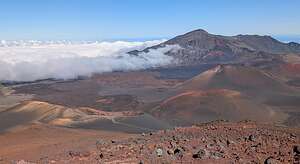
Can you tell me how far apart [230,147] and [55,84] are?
142702mm

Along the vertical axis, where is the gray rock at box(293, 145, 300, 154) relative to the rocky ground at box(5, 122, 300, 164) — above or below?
above

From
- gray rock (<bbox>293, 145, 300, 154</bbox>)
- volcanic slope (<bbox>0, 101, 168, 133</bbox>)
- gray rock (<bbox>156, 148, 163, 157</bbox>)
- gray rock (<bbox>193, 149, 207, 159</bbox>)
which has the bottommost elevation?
volcanic slope (<bbox>0, 101, 168, 133</bbox>)

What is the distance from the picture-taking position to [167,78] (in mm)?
155500

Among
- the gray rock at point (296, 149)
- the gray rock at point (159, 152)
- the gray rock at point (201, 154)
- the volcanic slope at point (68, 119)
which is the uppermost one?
the gray rock at point (296, 149)

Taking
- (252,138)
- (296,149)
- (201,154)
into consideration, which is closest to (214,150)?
(201,154)

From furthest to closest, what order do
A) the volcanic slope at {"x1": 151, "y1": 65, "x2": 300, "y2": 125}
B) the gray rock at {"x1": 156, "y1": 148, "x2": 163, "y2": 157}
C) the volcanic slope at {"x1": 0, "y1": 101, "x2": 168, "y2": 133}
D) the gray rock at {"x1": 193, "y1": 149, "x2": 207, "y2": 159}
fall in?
the volcanic slope at {"x1": 151, "y1": 65, "x2": 300, "y2": 125}
the volcanic slope at {"x1": 0, "y1": 101, "x2": 168, "y2": 133}
the gray rock at {"x1": 156, "y1": 148, "x2": 163, "y2": 157}
the gray rock at {"x1": 193, "y1": 149, "x2": 207, "y2": 159}

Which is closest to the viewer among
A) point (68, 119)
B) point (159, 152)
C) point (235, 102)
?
point (159, 152)

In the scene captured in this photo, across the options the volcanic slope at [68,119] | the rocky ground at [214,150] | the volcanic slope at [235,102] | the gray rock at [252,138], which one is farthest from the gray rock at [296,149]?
the volcanic slope at [235,102]

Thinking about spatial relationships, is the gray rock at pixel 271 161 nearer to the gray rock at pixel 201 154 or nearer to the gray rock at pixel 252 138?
the gray rock at pixel 201 154

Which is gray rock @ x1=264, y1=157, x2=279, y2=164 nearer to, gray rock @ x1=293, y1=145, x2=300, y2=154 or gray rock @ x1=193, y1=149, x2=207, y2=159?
gray rock @ x1=293, y1=145, x2=300, y2=154

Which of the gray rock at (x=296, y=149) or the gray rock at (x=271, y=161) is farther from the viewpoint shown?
the gray rock at (x=296, y=149)

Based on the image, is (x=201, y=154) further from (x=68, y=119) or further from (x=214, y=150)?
(x=68, y=119)

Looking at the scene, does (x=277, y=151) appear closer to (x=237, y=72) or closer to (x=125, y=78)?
(x=237, y=72)

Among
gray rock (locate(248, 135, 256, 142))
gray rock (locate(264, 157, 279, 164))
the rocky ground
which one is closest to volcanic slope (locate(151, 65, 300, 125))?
the rocky ground
